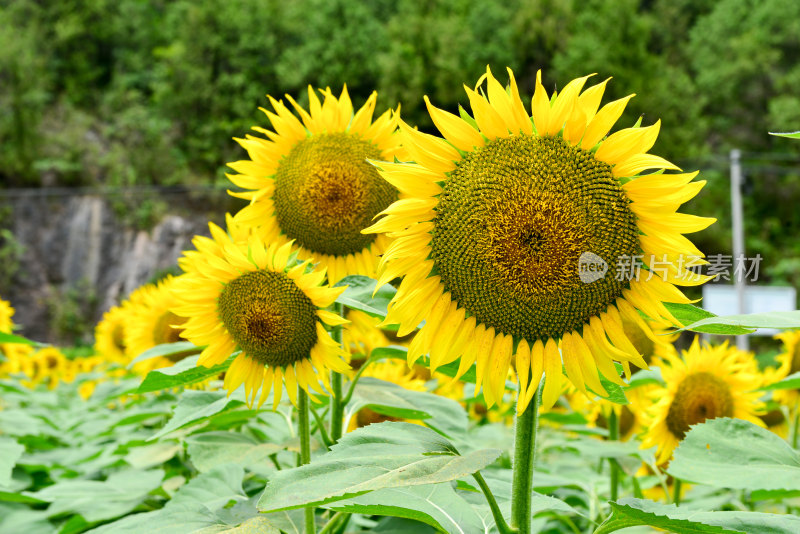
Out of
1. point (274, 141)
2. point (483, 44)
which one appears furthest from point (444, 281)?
point (483, 44)

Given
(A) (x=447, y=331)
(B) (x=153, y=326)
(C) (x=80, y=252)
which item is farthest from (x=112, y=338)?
(C) (x=80, y=252)

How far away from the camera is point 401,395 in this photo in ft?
4.37

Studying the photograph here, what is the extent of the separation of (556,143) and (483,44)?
2411 cm

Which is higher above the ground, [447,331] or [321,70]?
[321,70]

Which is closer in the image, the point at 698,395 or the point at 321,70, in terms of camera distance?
the point at 698,395

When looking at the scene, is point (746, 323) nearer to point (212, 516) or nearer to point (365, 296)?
point (365, 296)

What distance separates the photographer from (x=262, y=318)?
3.94ft

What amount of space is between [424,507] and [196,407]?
1.87 feet

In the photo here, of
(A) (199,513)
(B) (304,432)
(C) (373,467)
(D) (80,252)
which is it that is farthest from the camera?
(D) (80,252)

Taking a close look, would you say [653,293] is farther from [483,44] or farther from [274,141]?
[483,44]

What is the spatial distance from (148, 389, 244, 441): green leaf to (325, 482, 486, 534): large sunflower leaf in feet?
1.33

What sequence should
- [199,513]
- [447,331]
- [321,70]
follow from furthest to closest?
[321,70] < [199,513] < [447,331]

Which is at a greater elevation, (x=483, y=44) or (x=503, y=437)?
(x=483, y=44)

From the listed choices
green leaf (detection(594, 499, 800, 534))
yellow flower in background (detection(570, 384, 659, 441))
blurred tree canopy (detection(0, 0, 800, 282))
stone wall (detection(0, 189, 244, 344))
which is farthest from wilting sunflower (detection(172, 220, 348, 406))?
blurred tree canopy (detection(0, 0, 800, 282))
